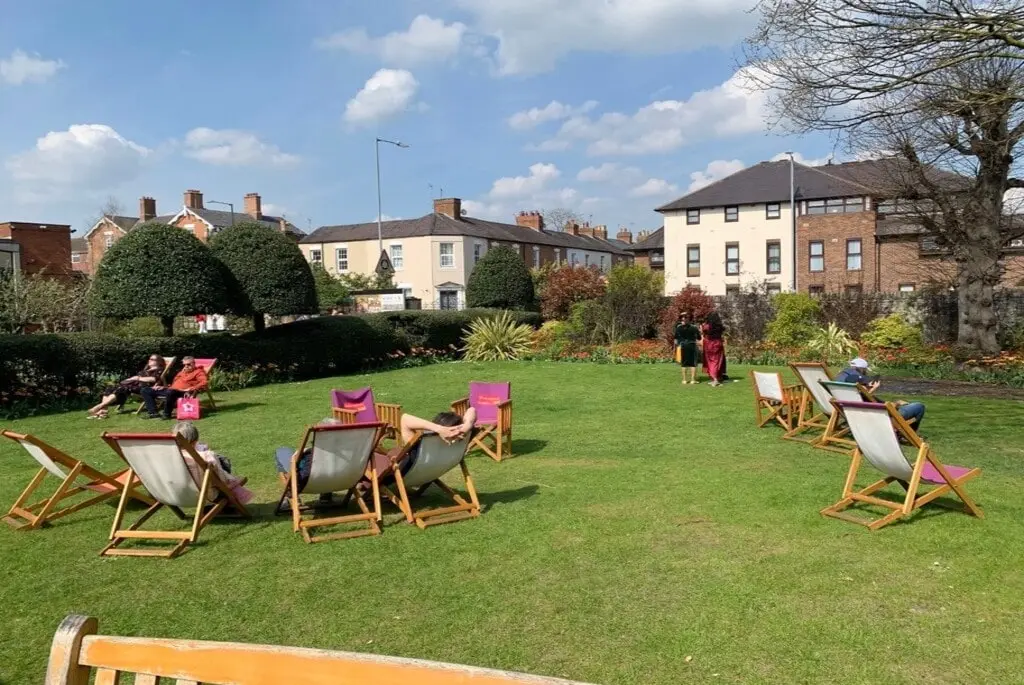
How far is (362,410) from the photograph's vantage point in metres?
9.06

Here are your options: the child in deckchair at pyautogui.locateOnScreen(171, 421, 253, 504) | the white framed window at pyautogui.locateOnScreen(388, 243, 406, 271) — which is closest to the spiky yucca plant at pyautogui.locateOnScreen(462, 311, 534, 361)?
the child in deckchair at pyautogui.locateOnScreen(171, 421, 253, 504)

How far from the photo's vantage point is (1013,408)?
11312 millimetres

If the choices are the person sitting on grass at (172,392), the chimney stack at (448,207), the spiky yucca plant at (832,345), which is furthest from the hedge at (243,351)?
the chimney stack at (448,207)

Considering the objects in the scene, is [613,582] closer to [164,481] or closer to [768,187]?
[164,481]

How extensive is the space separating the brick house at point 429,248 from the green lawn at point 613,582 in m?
40.5

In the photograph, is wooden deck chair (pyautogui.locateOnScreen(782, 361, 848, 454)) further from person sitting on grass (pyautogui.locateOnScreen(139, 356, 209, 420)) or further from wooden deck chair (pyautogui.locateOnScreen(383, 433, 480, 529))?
person sitting on grass (pyautogui.locateOnScreen(139, 356, 209, 420))

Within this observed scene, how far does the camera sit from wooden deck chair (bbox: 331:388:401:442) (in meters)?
8.76

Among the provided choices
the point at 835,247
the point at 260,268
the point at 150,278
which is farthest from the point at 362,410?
the point at 835,247

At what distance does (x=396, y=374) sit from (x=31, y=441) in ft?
41.9

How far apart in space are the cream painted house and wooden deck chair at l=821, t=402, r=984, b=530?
3533 centimetres

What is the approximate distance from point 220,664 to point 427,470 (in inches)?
171

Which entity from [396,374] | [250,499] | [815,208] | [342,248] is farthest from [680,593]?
[342,248]

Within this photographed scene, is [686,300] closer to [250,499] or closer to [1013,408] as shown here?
[1013,408]

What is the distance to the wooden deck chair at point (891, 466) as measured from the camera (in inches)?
223
